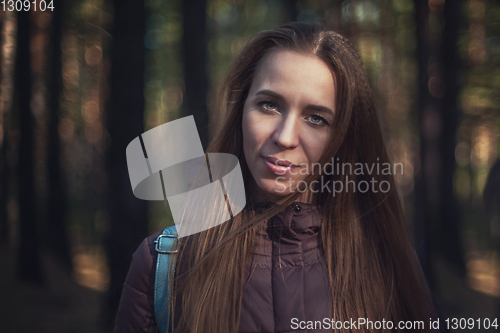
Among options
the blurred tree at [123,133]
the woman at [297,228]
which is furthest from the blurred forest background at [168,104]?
the woman at [297,228]

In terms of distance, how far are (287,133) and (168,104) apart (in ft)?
12.8

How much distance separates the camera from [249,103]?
126 cm

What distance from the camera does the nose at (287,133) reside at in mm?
1148

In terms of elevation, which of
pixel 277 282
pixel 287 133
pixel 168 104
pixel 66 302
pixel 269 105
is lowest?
pixel 66 302

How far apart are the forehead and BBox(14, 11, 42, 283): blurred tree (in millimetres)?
5308

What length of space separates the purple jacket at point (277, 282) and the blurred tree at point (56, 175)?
4808 mm

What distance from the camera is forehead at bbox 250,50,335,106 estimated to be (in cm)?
117

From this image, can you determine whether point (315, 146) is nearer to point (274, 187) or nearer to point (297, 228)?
point (274, 187)

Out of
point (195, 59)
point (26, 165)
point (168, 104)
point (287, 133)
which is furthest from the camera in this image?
point (26, 165)

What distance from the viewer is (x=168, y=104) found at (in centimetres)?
465

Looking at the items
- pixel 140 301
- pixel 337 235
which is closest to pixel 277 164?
pixel 337 235

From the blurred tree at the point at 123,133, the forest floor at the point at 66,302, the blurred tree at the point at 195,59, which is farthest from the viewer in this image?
the forest floor at the point at 66,302

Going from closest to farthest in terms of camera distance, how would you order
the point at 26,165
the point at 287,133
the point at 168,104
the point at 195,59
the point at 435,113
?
the point at 287,133
the point at 195,59
the point at 435,113
the point at 168,104
the point at 26,165

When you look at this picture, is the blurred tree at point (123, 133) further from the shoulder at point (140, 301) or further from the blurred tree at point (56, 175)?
the shoulder at point (140, 301)
